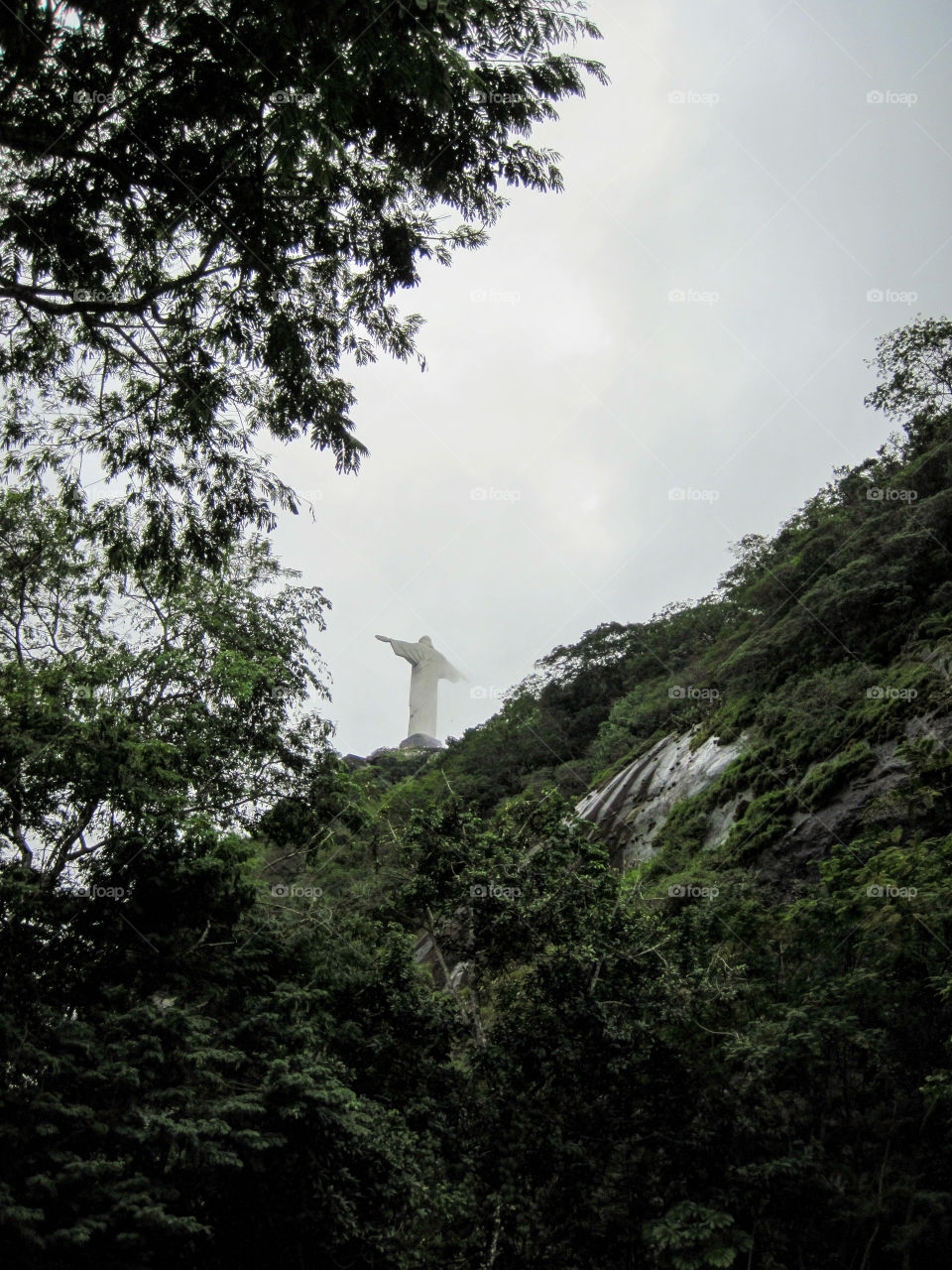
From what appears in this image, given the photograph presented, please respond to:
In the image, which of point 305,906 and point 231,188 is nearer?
point 231,188

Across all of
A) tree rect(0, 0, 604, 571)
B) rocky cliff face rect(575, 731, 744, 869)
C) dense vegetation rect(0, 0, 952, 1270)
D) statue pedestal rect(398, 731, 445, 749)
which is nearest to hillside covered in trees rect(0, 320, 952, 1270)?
dense vegetation rect(0, 0, 952, 1270)

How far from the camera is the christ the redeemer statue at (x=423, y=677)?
156 feet

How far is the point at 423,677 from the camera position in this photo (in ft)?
159

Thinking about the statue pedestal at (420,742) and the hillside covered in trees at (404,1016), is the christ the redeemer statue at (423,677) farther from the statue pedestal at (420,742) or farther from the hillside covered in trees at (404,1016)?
the hillside covered in trees at (404,1016)

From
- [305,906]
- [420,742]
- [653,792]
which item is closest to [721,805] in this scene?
[653,792]

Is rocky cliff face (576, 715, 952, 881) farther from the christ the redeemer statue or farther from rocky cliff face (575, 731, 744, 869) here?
the christ the redeemer statue

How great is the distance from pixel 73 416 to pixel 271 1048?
5429mm

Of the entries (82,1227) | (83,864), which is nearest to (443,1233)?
(82,1227)

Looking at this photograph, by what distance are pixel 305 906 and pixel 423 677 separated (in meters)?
38.0

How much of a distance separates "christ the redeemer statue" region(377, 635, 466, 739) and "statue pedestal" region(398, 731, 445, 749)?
235 mm

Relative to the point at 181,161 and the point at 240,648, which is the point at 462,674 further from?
the point at 181,161

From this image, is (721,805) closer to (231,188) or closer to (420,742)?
(231,188)

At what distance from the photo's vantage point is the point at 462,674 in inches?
1957

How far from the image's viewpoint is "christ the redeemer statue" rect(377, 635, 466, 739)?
47.7 metres
